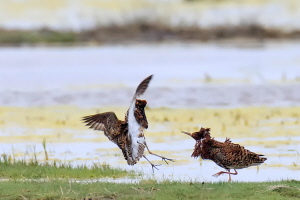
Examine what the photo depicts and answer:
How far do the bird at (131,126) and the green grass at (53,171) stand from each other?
0.69 m

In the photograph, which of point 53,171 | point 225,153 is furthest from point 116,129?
point 225,153

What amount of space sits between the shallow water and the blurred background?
3 cm

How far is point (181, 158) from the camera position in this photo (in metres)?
12.7

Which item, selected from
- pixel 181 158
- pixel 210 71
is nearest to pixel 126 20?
pixel 210 71

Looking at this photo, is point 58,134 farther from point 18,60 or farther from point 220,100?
point 18,60

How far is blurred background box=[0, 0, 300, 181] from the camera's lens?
14.4 m

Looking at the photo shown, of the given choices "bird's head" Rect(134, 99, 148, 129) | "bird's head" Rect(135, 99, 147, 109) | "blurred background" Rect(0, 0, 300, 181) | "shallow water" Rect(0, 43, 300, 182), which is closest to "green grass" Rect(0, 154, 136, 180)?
"shallow water" Rect(0, 43, 300, 182)

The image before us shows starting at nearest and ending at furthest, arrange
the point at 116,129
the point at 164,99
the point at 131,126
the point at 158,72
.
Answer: the point at 131,126, the point at 116,129, the point at 164,99, the point at 158,72

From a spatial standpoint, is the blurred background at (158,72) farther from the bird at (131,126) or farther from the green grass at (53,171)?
the bird at (131,126)

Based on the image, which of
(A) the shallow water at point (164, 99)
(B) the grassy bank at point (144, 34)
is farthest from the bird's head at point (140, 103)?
(B) the grassy bank at point (144, 34)

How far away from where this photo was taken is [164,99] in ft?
68.4

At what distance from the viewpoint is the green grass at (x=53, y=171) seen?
436 inches

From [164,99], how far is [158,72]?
220 inches

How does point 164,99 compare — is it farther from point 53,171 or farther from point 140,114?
point 140,114
